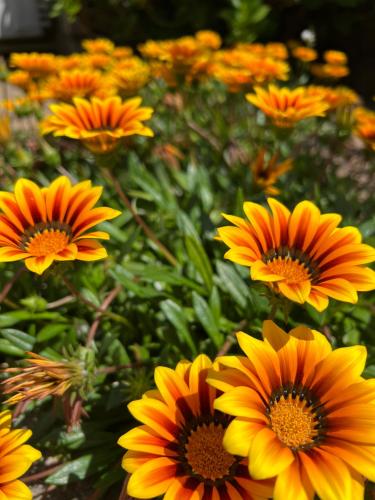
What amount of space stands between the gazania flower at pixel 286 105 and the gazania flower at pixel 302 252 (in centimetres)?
61

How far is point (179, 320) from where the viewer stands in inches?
58.9

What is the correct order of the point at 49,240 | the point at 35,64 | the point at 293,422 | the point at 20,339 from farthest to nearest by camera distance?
the point at 35,64 < the point at 20,339 < the point at 49,240 < the point at 293,422

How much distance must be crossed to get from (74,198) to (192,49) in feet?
4.36

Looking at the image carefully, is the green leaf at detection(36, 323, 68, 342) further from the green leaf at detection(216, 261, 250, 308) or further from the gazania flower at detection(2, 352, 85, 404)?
the green leaf at detection(216, 261, 250, 308)

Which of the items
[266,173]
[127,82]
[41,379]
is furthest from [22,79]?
[41,379]

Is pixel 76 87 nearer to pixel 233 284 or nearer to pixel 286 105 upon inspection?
pixel 286 105

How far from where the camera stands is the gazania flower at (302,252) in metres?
0.94

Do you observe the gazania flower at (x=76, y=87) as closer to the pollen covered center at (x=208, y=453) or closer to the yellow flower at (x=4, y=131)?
the yellow flower at (x=4, y=131)

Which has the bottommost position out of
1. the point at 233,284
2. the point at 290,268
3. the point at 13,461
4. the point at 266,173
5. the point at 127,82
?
the point at 233,284

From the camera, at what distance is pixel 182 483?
822mm

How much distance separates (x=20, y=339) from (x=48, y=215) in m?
0.47

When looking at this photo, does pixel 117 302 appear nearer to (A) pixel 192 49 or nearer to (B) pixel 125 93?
(B) pixel 125 93

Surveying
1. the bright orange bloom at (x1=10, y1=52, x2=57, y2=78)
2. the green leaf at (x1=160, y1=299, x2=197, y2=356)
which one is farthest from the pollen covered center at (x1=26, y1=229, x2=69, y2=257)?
the bright orange bloom at (x1=10, y1=52, x2=57, y2=78)

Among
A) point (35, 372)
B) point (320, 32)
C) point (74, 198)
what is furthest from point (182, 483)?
point (320, 32)
